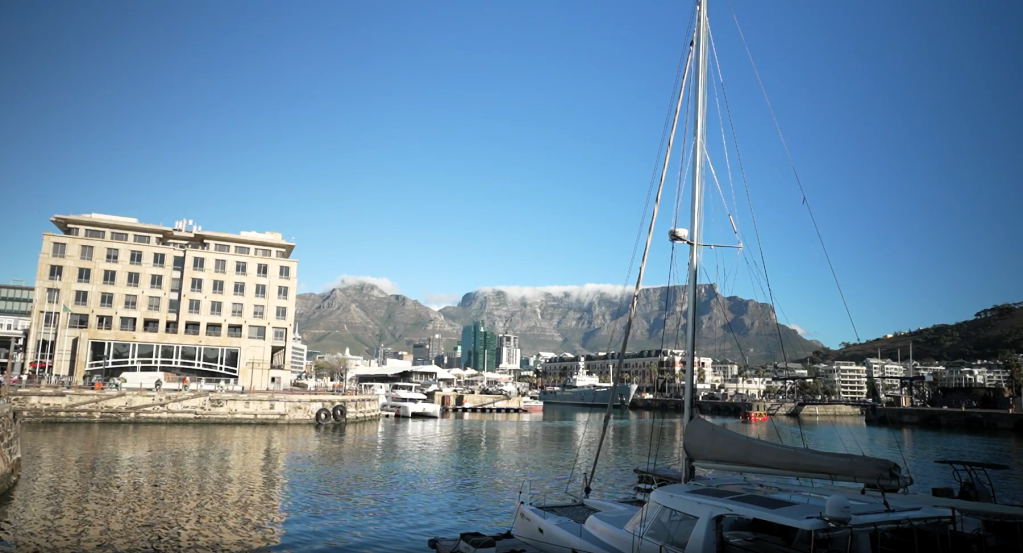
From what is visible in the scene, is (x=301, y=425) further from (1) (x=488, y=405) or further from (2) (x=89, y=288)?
(1) (x=488, y=405)

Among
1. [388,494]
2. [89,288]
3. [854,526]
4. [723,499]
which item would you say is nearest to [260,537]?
[388,494]

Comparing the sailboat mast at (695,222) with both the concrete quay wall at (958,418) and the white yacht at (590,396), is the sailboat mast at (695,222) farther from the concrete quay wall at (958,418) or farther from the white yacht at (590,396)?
the white yacht at (590,396)

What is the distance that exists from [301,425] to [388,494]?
135 feet

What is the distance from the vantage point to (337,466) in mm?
40344

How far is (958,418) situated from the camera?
339ft

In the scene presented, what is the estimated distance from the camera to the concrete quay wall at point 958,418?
94000mm

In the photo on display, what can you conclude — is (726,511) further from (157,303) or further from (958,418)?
(958,418)

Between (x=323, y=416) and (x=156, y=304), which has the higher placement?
(x=156, y=304)

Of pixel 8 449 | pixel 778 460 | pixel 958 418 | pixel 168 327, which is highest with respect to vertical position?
pixel 168 327

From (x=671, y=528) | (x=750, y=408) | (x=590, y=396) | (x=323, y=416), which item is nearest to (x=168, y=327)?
(x=323, y=416)

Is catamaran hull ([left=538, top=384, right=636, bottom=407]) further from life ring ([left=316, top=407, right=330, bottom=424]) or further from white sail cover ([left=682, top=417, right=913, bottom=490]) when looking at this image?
white sail cover ([left=682, top=417, right=913, bottom=490])

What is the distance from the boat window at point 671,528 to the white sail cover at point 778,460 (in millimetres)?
4183

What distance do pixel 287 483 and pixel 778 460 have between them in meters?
25.6

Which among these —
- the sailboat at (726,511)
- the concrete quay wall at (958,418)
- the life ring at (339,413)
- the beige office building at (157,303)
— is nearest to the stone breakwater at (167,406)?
the life ring at (339,413)
